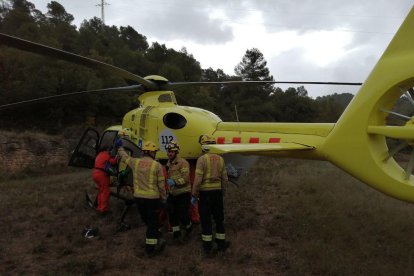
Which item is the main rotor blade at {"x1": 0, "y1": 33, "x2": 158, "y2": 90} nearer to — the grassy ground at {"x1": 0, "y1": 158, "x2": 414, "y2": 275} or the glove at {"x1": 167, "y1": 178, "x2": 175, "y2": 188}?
the glove at {"x1": 167, "y1": 178, "x2": 175, "y2": 188}

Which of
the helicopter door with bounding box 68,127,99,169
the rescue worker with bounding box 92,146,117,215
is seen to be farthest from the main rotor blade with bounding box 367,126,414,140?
the helicopter door with bounding box 68,127,99,169

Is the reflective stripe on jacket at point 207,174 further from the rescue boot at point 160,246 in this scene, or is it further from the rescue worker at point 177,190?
the rescue boot at point 160,246

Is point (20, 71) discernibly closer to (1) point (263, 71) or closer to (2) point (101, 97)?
(2) point (101, 97)

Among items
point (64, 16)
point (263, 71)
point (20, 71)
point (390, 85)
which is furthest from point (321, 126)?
point (64, 16)

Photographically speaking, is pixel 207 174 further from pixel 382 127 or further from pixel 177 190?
pixel 382 127

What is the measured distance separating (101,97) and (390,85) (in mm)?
34223

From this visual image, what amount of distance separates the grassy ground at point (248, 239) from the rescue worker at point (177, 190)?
37 cm

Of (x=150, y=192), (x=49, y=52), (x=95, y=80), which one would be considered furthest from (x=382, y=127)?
(x=95, y=80)

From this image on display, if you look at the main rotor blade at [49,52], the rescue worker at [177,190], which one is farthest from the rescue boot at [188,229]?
the main rotor blade at [49,52]

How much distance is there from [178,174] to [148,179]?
0.74m

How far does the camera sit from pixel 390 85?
457cm

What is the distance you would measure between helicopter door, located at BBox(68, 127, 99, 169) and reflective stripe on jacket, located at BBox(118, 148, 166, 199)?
142 inches

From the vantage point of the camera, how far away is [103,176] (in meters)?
8.62

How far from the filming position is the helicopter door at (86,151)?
9.75 m
